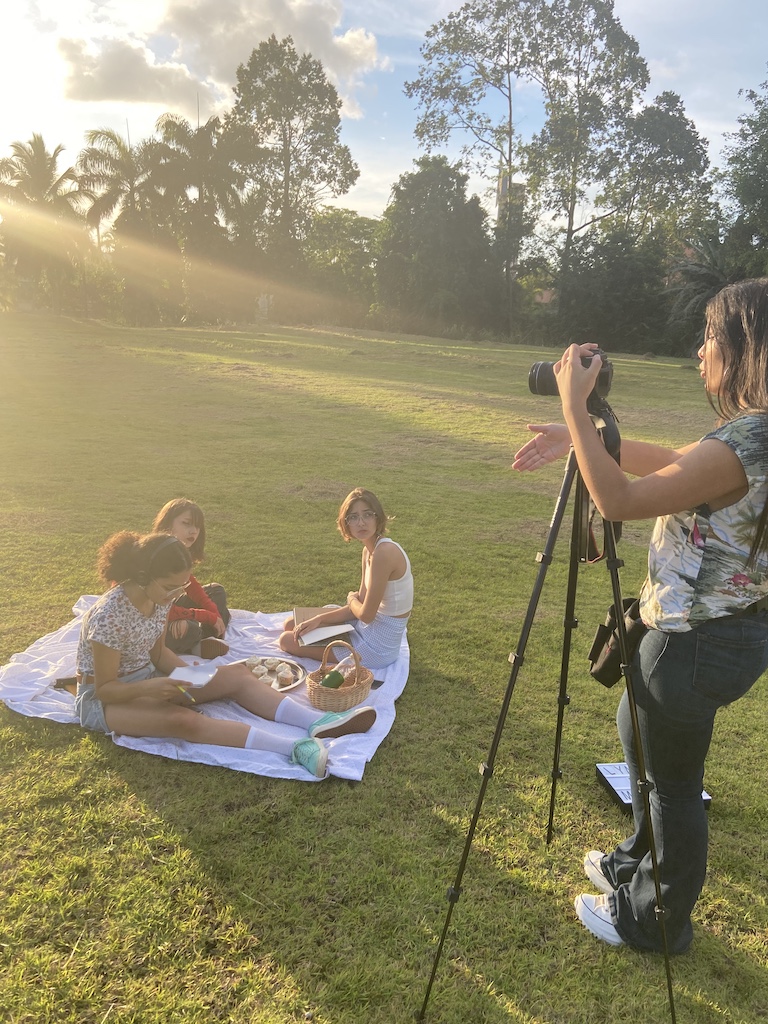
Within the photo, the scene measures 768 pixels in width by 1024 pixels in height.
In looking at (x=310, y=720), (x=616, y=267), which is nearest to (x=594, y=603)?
(x=310, y=720)

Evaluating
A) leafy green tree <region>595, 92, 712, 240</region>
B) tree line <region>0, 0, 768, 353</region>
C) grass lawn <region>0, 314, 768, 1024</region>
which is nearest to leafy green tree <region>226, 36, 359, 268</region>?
tree line <region>0, 0, 768, 353</region>

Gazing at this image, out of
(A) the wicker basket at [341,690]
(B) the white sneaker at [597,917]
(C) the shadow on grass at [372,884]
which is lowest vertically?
(C) the shadow on grass at [372,884]

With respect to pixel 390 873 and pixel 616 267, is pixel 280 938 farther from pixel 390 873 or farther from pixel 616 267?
pixel 616 267

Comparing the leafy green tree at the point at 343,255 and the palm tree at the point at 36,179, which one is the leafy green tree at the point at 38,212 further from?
the leafy green tree at the point at 343,255

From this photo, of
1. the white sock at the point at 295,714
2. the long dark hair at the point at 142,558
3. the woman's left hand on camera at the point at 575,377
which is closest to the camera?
the woman's left hand on camera at the point at 575,377

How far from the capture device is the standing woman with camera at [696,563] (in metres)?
1.77

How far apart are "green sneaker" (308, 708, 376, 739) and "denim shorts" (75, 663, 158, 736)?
Answer: 97 cm

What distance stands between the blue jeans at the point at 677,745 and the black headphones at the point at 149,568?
215cm

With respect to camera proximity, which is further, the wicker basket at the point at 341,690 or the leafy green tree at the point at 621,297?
the leafy green tree at the point at 621,297

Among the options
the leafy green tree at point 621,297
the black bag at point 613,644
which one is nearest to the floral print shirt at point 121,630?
the black bag at point 613,644

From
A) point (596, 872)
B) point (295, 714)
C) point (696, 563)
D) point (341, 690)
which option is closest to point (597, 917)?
point (596, 872)

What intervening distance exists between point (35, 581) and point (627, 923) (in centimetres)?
501

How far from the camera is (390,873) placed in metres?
2.76

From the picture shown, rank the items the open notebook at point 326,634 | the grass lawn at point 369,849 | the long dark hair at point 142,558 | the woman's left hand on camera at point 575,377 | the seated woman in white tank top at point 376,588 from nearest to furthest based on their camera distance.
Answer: the woman's left hand on camera at point 575,377 → the grass lawn at point 369,849 → the long dark hair at point 142,558 → the seated woman in white tank top at point 376,588 → the open notebook at point 326,634
